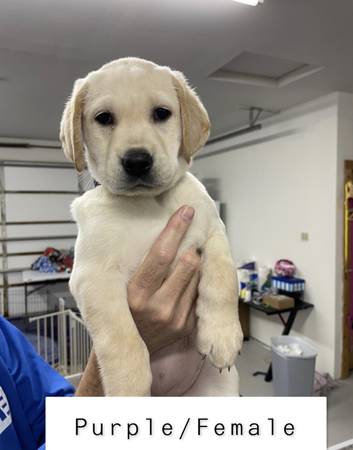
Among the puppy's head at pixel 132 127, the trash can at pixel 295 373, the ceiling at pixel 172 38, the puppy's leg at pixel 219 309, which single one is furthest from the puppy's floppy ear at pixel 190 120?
the trash can at pixel 295 373

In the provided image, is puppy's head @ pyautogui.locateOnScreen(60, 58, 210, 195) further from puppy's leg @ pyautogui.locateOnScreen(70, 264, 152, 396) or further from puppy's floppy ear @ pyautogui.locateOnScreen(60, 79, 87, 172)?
puppy's leg @ pyautogui.locateOnScreen(70, 264, 152, 396)

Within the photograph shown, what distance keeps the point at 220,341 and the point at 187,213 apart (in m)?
0.28

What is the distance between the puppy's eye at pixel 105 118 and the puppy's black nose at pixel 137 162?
10cm

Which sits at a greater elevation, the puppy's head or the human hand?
the puppy's head

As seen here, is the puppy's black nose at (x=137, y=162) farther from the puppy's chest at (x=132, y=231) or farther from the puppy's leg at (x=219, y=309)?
the puppy's leg at (x=219, y=309)

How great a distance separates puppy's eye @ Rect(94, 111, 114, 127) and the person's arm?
243 millimetres

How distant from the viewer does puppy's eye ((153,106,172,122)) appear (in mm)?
732

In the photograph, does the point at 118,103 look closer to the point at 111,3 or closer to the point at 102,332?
the point at 102,332

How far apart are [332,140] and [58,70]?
102 inches

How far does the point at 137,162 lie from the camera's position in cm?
68

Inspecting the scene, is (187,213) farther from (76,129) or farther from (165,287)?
(76,129)

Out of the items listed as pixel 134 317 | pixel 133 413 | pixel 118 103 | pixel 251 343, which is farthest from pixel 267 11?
pixel 251 343

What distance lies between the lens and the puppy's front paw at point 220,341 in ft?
2.29

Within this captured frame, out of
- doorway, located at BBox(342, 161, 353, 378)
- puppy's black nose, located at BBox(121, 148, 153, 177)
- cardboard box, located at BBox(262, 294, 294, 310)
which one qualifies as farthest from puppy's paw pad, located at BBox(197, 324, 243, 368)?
doorway, located at BBox(342, 161, 353, 378)
